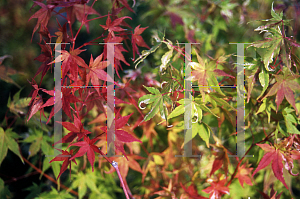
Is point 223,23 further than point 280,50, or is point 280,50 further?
point 223,23

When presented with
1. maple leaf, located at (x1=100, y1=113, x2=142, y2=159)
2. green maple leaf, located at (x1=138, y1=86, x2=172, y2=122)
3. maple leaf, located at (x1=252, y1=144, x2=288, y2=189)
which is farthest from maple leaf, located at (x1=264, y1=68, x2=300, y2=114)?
maple leaf, located at (x1=100, y1=113, x2=142, y2=159)

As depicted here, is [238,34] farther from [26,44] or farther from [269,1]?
[26,44]

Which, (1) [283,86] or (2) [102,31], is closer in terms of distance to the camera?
(1) [283,86]

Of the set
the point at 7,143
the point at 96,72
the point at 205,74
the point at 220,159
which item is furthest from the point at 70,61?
the point at 220,159

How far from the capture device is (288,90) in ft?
2.26

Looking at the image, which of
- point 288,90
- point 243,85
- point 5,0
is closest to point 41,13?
point 243,85

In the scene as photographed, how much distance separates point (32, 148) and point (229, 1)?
131 cm

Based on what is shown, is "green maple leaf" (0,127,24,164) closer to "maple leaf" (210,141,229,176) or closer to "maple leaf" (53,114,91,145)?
"maple leaf" (53,114,91,145)

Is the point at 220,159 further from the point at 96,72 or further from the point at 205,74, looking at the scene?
the point at 96,72

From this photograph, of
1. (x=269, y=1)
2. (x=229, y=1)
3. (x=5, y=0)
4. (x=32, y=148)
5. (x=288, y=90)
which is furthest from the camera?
(x=269, y=1)

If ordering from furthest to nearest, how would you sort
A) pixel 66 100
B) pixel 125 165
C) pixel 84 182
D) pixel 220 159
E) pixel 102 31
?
pixel 102 31
pixel 84 182
pixel 125 165
pixel 220 159
pixel 66 100

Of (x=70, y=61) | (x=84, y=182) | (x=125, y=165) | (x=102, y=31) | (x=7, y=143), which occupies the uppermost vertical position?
(x=102, y=31)

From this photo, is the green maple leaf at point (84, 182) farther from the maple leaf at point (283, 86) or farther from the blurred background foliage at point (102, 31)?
the maple leaf at point (283, 86)

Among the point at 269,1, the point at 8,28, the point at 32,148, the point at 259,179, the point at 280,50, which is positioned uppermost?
the point at 269,1
